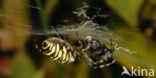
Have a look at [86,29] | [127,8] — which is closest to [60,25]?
[86,29]

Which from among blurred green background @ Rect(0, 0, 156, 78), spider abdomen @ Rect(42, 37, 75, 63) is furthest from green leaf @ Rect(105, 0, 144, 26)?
spider abdomen @ Rect(42, 37, 75, 63)

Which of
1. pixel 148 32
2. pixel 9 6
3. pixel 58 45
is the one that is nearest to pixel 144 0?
pixel 148 32

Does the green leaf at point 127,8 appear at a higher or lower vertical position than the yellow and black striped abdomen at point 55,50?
higher

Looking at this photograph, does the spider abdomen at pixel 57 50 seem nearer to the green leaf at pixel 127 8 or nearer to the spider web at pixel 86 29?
the spider web at pixel 86 29

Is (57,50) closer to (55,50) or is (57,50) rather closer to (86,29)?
(55,50)

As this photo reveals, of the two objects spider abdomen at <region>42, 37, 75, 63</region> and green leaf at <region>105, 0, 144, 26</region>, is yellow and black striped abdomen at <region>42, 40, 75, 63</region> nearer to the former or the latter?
spider abdomen at <region>42, 37, 75, 63</region>

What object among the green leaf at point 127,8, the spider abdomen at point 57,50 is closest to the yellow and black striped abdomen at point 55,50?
the spider abdomen at point 57,50

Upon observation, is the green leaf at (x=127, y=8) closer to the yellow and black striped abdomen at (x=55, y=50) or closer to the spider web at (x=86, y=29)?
the spider web at (x=86, y=29)

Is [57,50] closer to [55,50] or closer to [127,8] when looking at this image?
[55,50]

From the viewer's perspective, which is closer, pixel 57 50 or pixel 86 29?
pixel 57 50
